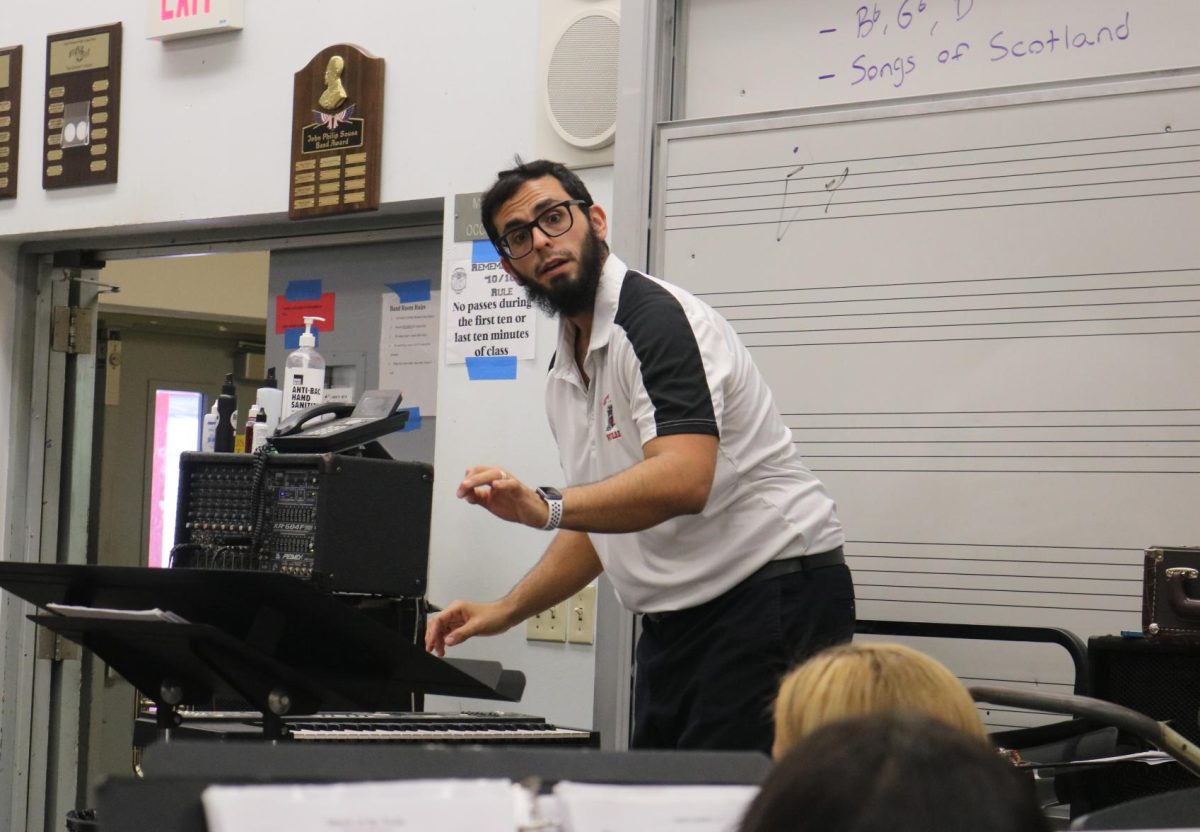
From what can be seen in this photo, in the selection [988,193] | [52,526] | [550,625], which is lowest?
[550,625]

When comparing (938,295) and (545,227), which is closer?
(545,227)

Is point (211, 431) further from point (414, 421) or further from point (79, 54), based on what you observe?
point (79, 54)

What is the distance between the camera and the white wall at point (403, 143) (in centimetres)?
308

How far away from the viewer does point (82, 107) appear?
12.2 feet

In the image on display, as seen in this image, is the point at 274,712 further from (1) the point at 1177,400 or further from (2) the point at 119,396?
(2) the point at 119,396

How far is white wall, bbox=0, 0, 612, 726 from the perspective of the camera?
308 centimetres

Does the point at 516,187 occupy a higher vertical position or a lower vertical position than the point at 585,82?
lower

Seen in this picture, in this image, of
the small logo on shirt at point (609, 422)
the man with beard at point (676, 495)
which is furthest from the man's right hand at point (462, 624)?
the small logo on shirt at point (609, 422)

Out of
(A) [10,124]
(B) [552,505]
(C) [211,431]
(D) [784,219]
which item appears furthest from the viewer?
(A) [10,124]

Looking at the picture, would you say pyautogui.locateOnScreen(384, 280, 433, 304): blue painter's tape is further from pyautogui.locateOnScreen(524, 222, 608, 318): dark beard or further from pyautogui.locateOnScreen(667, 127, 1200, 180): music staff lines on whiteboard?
pyautogui.locateOnScreen(524, 222, 608, 318): dark beard

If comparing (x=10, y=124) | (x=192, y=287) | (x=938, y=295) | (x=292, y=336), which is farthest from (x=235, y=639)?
(x=192, y=287)

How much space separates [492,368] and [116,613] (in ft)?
4.65

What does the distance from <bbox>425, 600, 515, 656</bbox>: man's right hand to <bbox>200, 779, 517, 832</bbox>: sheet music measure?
1.39m

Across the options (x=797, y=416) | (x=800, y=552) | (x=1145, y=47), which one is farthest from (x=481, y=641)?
(x=1145, y=47)
